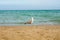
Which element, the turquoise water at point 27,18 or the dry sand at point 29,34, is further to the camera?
the turquoise water at point 27,18

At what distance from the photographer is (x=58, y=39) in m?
5.52

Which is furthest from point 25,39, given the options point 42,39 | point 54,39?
point 54,39

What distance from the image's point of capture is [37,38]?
5.72 metres

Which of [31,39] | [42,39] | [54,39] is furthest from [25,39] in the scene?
[54,39]

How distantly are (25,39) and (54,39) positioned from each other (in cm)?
103

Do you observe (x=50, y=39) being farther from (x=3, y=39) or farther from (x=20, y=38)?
(x=3, y=39)

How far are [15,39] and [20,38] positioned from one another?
0.21 m

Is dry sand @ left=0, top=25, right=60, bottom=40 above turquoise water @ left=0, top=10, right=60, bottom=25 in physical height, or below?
above

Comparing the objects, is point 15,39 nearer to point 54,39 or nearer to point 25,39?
point 25,39

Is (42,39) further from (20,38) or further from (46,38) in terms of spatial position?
(20,38)

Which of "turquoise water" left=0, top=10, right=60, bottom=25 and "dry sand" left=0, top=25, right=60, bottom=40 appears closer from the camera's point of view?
"dry sand" left=0, top=25, right=60, bottom=40

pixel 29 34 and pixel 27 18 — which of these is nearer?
pixel 29 34

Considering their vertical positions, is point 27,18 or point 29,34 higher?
point 29,34

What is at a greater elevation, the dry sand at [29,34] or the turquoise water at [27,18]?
the dry sand at [29,34]
